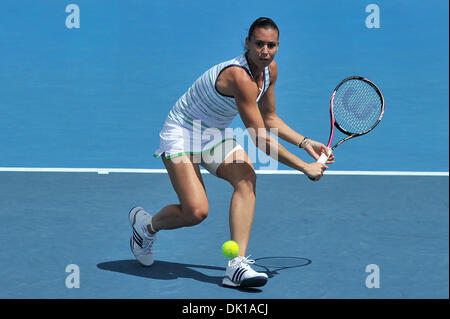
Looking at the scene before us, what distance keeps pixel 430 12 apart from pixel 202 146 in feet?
20.6

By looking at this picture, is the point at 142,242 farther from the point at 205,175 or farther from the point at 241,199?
the point at 205,175

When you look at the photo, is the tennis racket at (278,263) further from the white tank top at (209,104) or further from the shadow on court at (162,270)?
the white tank top at (209,104)

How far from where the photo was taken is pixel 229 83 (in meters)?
5.34

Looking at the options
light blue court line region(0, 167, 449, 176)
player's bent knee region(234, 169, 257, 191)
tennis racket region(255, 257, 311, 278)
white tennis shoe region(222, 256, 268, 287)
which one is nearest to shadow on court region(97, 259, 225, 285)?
white tennis shoe region(222, 256, 268, 287)

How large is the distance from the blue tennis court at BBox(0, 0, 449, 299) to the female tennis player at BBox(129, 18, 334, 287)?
27cm

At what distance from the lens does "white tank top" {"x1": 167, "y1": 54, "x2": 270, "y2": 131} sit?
17.9 ft

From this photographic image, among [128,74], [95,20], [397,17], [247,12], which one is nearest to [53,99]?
[128,74]

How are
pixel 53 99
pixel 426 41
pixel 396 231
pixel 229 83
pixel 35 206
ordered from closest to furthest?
pixel 229 83 → pixel 396 231 → pixel 35 206 → pixel 53 99 → pixel 426 41

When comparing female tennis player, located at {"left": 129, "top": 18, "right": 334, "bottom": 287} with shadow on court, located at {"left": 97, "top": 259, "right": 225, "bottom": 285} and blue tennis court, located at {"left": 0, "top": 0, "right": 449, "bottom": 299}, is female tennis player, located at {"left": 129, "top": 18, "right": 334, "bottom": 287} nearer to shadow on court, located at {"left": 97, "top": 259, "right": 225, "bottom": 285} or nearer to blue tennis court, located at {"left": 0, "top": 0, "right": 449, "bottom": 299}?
shadow on court, located at {"left": 97, "top": 259, "right": 225, "bottom": 285}

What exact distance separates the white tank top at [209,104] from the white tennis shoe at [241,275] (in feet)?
2.68

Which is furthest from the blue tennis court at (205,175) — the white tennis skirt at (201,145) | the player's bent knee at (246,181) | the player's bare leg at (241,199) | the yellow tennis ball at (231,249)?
the white tennis skirt at (201,145)

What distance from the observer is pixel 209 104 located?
551 cm

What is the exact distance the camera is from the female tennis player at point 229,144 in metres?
5.31

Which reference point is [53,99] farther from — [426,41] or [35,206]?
[426,41]
